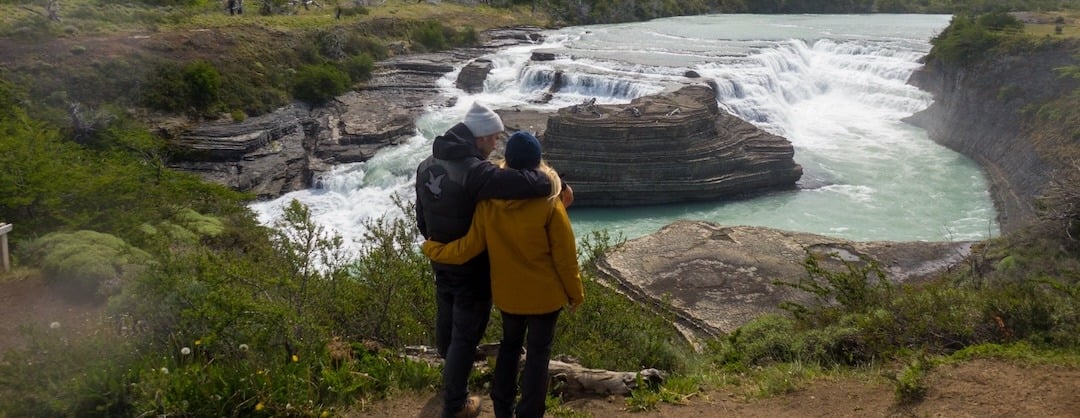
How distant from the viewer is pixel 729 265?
40.3 feet

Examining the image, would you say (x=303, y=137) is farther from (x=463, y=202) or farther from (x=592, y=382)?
(x=463, y=202)

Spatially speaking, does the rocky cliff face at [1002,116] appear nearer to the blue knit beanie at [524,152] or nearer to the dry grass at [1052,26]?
the dry grass at [1052,26]

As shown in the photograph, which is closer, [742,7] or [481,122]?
[481,122]

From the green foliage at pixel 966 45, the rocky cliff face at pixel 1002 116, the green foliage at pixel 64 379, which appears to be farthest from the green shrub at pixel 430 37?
the green foliage at pixel 64 379

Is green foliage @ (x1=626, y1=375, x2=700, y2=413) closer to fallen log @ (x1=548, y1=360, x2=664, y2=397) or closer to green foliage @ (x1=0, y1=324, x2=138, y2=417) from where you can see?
fallen log @ (x1=548, y1=360, x2=664, y2=397)

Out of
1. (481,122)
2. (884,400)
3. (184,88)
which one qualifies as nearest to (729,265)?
(884,400)

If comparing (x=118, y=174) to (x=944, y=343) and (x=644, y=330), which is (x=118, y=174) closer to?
(x=644, y=330)

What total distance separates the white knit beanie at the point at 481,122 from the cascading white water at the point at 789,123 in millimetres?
12886

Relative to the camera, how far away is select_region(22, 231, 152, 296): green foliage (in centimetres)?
734

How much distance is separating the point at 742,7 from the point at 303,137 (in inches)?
1727

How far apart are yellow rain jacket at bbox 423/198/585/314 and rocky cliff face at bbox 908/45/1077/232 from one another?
15.6 m

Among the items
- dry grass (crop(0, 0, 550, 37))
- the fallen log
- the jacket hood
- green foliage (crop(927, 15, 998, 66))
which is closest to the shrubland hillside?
the fallen log

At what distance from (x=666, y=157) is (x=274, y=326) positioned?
574 inches

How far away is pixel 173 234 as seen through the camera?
9.92 meters
